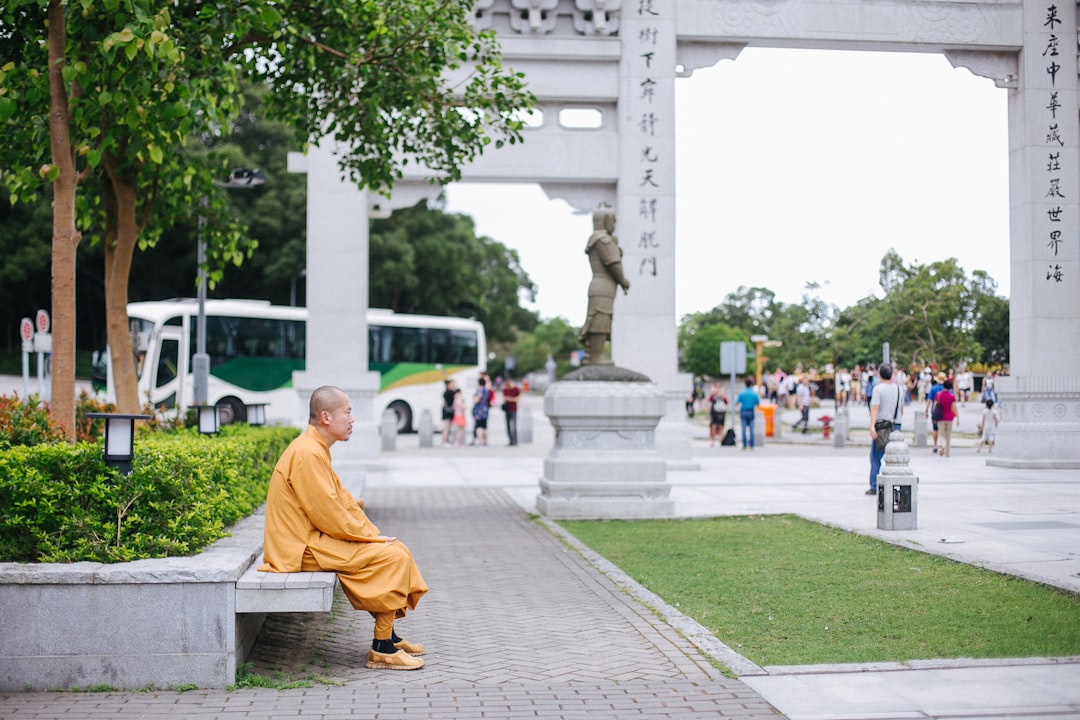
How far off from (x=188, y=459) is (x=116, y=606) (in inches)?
39.1

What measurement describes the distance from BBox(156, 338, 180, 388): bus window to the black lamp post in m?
25.2

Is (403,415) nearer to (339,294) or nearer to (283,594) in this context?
(339,294)

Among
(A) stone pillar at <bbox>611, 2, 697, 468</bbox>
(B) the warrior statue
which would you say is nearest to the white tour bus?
(A) stone pillar at <bbox>611, 2, 697, 468</bbox>

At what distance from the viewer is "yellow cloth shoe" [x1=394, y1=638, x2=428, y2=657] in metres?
6.11

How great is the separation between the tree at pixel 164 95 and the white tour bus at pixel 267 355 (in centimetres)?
1476

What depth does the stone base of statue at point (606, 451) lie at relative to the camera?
42.1 feet

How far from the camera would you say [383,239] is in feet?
142

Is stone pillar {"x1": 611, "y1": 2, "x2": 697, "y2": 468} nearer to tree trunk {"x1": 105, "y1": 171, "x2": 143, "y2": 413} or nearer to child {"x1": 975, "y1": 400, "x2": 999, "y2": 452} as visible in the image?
child {"x1": 975, "y1": 400, "x2": 999, "y2": 452}

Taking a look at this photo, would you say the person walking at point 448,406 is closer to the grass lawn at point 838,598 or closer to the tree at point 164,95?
the tree at point 164,95

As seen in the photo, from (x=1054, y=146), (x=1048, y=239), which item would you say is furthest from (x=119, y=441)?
(x=1054, y=146)

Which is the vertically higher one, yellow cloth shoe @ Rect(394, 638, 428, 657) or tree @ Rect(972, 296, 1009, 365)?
tree @ Rect(972, 296, 1009, 365)

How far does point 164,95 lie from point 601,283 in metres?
6.33

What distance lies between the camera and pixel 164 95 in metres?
8.58

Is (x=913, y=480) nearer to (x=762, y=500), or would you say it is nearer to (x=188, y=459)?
(x=762, y=500)
